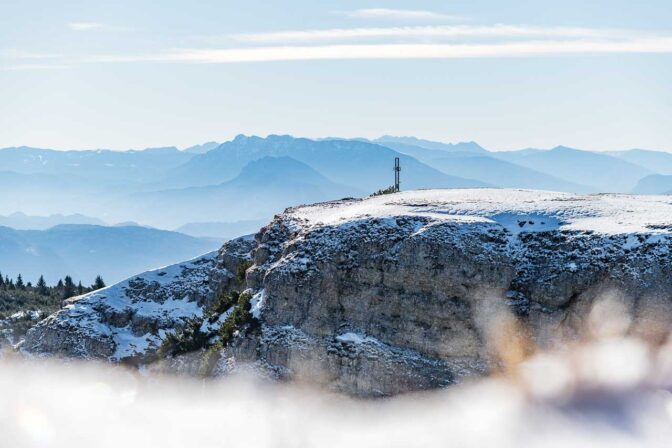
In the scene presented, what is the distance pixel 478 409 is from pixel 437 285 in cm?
1051

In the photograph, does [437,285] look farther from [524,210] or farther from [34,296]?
[34,296]

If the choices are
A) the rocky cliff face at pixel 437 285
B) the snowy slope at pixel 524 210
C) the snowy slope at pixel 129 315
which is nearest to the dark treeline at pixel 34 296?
the snowy slope at pixel 129 315

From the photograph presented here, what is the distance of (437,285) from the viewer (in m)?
70.6

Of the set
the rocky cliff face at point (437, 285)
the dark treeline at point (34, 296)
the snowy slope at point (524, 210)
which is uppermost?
the snowy slope at point (524, 210)

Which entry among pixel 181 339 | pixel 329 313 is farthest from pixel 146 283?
pixel 329 313

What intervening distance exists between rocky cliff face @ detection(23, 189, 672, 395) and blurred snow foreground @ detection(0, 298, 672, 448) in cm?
121

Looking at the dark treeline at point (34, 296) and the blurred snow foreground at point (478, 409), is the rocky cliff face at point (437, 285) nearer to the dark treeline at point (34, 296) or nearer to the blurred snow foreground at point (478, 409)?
the blurred snow foreground at point (478, 409)

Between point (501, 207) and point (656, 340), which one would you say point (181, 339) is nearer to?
point (501, 207)

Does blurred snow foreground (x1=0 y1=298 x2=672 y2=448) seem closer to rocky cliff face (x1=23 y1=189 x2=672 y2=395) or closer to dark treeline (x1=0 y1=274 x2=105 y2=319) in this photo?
rocky cliff face (x1=23 y1=189 x2=672 y2=395)

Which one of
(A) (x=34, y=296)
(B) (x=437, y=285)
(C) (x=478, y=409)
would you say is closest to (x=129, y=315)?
(B) (x=437, y=285)

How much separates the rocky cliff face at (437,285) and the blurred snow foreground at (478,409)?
121 cm

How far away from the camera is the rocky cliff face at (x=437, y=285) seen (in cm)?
6700

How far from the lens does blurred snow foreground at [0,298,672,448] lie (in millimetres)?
62406

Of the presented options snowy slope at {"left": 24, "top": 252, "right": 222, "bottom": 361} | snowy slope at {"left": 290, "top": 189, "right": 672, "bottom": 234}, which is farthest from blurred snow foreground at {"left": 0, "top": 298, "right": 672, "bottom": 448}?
snowy slope at {"left": 24, "top": 252, "right": 222, "bottom": 361}
